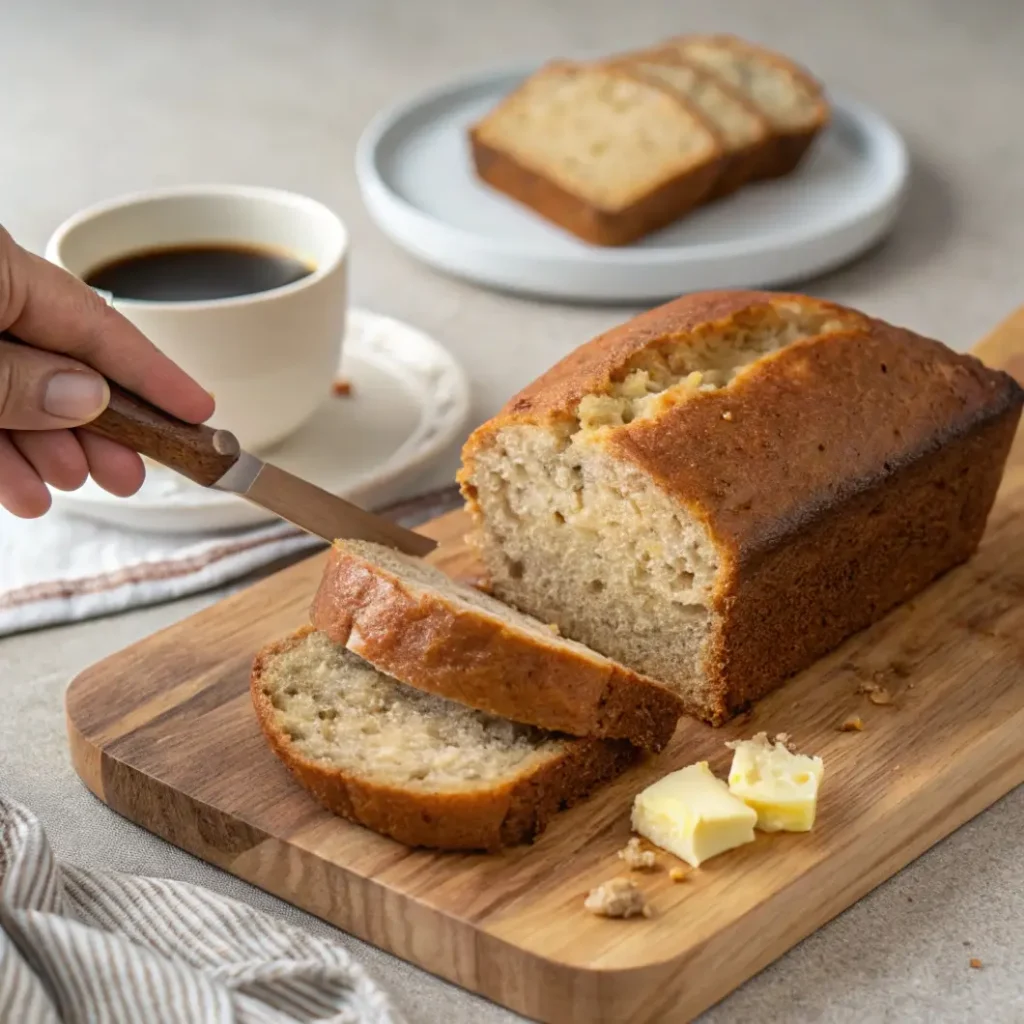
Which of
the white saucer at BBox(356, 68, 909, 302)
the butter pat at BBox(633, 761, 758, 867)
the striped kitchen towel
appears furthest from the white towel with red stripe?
the butter pat at BBox(633, 761, 758, 867)

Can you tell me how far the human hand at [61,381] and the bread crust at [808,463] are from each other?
2.28 ft

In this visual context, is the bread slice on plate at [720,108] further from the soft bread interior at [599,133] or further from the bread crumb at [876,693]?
the bread crumb at [876,693]

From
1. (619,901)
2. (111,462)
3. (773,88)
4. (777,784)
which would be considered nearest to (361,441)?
(111,462)

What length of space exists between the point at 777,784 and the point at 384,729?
747 millimetres

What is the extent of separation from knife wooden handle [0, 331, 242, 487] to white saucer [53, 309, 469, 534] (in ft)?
2.29

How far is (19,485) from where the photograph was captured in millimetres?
3529

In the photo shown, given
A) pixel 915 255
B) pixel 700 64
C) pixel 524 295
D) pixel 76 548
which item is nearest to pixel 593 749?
pixel 76 548

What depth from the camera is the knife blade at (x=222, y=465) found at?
3275mm

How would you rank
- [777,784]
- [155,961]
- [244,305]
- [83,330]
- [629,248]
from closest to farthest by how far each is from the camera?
[155,961] < [777,784] < [83,330] < [244,305] < [629,248]

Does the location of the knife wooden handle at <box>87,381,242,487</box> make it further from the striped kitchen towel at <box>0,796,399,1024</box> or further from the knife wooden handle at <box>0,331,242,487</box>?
the striped kitchen towel at <box>0,796,399,1024</box>

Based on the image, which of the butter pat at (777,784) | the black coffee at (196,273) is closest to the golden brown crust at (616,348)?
the butter pat at (777,784)

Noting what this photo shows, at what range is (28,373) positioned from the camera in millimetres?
3148

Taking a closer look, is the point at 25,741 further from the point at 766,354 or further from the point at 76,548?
the point at 766,354

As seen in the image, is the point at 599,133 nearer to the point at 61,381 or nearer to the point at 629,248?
the point at 629,248
